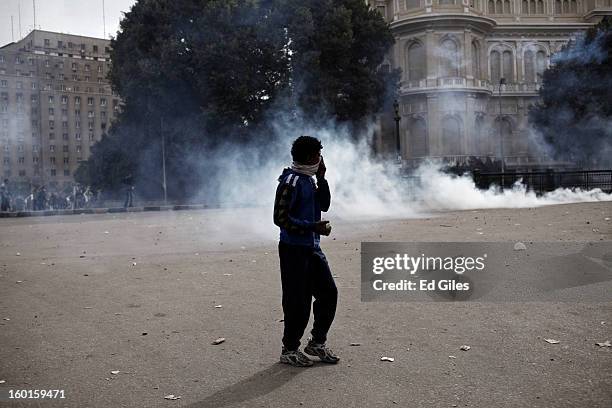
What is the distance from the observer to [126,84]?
1442 inches

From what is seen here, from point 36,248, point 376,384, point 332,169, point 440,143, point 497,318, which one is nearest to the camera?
point 376,384

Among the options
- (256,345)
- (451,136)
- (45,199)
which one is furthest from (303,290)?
(451,136)

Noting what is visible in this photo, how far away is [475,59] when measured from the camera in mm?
56594

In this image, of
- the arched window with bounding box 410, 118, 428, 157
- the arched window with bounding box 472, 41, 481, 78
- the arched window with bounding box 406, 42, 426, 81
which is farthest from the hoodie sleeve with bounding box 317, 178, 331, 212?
the arched window with bounding box 472, 41, 481, 78

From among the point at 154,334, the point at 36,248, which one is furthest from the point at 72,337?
the point at 36,248

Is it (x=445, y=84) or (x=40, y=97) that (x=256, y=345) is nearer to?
(x=40, y=97)

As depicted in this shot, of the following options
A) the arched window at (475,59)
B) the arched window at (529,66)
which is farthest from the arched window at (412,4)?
the arched window at (529,66)

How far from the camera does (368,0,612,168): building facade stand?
53750 millimetres

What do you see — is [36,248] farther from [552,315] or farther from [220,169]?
[220,169]

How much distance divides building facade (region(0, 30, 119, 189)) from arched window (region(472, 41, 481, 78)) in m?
33.0

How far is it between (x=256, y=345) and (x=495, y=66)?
59378mm

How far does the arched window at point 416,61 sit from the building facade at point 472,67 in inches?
3.6

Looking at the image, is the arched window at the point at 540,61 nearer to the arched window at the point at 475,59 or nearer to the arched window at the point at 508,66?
the arched window at the point at 508,66

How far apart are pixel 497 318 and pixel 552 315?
57cm
